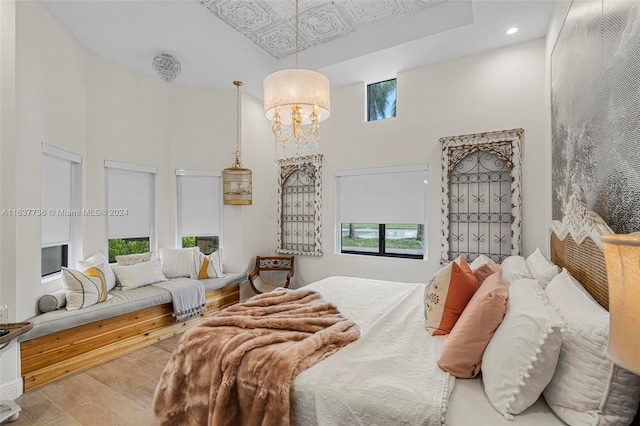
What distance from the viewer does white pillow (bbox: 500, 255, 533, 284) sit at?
1.86m

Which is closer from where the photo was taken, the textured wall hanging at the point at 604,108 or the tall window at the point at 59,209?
the textured wall hanging at the point at 604,108

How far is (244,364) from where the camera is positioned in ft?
4.52

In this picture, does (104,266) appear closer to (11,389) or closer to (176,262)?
(176,262)

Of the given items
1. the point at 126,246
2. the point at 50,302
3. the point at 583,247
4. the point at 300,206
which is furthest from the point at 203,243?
the point at 583,247

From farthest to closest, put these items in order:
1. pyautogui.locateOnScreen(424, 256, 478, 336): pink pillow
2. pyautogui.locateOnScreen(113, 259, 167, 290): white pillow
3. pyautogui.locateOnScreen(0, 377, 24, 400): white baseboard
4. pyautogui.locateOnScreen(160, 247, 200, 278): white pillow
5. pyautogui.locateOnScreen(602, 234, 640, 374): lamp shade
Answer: pyautogui.locateOnScreen(160, 247, 200, 278): white pillow, pyautogui.locateOnScreen(113, 259, 167, 290): white pillow, pyautogui.locateOnScreen(0, 377, 24, 400): white baseboard, pyautogui.locateOnScreen(424, 256, 478, 336): pink pillow, pyautogui.locateOnScreen(602, 234, 640, 374): lamp shade

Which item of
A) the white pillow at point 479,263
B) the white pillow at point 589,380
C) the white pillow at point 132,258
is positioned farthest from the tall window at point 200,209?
the white pillow at point 589,380

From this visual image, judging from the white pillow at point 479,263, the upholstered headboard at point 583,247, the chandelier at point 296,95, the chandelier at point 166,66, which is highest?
the chandelier at point 166,66

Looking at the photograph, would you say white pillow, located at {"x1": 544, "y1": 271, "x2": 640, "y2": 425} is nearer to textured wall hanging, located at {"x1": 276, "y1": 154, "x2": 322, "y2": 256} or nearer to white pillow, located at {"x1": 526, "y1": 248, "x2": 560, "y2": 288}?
white pillow, located at {"x1": 526, "y1": 248, "x2": 560, "y2": 288}

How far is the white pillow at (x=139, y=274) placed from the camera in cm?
331

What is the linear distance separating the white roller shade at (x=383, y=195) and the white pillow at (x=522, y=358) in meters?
2.55

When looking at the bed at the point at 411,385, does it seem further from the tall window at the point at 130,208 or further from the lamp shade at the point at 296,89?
the tall window at the point at 130,208

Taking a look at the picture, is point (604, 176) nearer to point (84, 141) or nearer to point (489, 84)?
point (489, 84)

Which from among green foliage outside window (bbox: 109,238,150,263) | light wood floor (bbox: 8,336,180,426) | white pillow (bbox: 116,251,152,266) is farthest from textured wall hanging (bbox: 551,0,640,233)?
green foliage outside window (bbox: 109,238,150,263)

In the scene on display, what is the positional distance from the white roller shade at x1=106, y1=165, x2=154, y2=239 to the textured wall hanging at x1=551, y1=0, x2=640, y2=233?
14.9 ft
